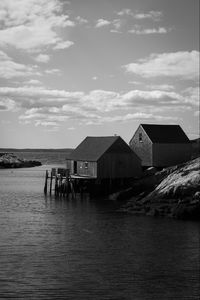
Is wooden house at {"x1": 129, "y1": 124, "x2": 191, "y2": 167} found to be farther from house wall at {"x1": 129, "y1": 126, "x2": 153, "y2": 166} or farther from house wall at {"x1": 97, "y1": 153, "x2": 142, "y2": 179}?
house wall at {"x1": 97, "y1": 153, "x2": 142, "y2": 179}

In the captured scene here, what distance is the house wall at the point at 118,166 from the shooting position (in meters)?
59.4

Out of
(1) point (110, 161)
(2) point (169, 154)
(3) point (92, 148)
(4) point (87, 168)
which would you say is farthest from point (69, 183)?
(2) point (169, 154)

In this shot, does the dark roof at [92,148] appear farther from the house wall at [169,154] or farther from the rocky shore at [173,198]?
the rocky shore at [173,198]

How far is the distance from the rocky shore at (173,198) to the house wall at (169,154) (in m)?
9.52

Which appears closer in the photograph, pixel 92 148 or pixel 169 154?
pixel 92 148

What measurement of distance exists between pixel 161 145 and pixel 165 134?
2.18 metres

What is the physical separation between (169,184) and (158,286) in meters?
26.5

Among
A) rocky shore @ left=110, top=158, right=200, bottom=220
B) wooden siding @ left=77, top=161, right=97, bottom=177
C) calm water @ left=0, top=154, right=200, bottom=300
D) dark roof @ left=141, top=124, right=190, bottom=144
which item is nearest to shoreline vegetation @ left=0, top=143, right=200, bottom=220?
rocky shore @ left=110, top=158, right=200, bottom=220

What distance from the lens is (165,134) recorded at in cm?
6544

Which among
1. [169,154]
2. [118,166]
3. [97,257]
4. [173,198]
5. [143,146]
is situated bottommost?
[97,257]

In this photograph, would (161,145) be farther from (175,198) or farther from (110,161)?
(175,198)

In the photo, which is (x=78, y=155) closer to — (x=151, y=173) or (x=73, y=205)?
(x=151, y=173)

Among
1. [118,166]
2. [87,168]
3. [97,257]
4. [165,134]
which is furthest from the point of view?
[165,134]

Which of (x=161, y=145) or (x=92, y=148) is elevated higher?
(x=161, y=145)
